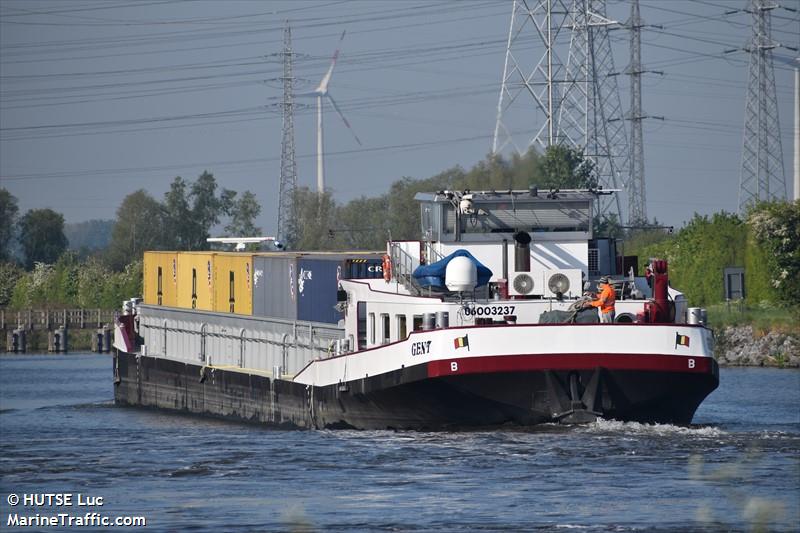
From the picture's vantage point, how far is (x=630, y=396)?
39688 mm

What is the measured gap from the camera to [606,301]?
39969 millimetres

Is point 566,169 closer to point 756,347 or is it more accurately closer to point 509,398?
point 756,347

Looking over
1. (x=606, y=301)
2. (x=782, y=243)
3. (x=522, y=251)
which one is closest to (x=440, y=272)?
(x=522, y=251)

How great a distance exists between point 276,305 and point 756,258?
4224cm

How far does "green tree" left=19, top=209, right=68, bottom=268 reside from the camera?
175 metres

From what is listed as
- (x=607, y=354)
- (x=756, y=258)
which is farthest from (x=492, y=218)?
(x=756, y=258)

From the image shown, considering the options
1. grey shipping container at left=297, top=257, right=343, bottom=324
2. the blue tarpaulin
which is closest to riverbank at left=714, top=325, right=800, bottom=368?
grey shipping container at left=297, top=257, right=343, bottom=324

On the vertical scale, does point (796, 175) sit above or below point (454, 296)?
above

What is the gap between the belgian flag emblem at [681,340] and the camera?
129 feet

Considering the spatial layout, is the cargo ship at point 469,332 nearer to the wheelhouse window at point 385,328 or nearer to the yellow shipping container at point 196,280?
the wheelhouse window at point 385,328

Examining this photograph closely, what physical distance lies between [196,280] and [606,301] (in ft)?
88.5

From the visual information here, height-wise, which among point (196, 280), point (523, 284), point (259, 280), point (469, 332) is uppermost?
point (196, 280)

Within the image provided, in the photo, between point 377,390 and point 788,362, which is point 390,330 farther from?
point 788,362

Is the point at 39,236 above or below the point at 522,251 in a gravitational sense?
above
